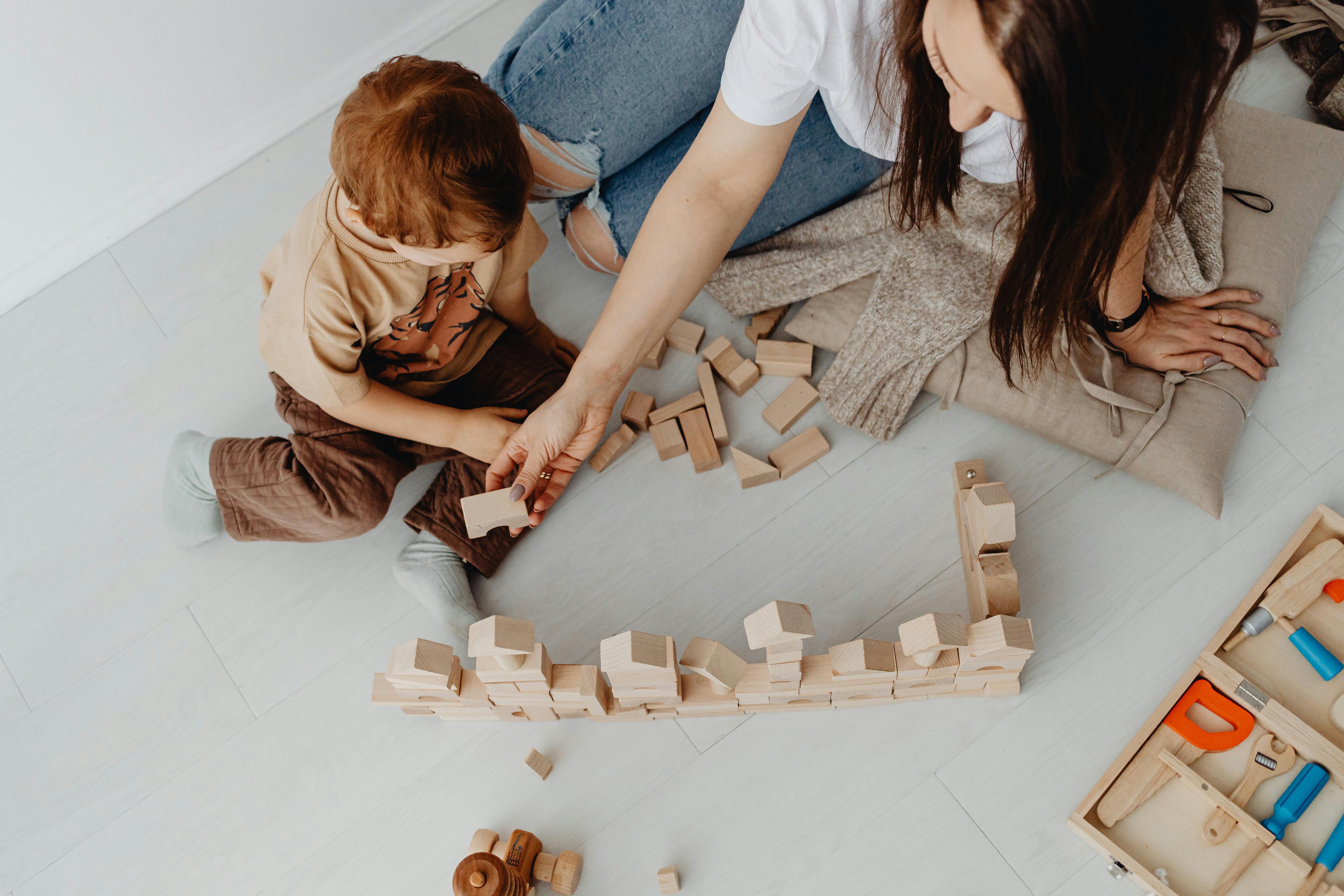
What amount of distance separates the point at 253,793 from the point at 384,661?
0.23 meters

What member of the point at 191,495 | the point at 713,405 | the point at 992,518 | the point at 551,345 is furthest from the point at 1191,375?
the point at 191,495

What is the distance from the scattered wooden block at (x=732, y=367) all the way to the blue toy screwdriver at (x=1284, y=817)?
828 mm

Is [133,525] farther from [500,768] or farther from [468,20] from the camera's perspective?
[468,20]

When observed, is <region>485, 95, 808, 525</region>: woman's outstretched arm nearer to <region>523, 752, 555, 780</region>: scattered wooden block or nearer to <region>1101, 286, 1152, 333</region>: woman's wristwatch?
<region>523, 752, 555, 780</region>: scattered wooden block

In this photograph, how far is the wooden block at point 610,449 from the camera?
129 centimetres

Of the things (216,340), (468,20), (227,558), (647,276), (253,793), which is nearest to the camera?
(647,276)

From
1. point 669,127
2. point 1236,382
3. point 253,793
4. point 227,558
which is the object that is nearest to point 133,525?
point 227,558

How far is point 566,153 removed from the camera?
122 centimetres

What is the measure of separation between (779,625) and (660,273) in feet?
1.43

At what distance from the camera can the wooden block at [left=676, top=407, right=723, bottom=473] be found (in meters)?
1.27

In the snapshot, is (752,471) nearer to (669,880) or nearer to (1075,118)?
(669,880)

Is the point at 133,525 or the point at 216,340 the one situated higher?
the point at 216,340

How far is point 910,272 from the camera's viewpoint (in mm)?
1252

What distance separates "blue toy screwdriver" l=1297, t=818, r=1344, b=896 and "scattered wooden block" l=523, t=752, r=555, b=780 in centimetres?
88
